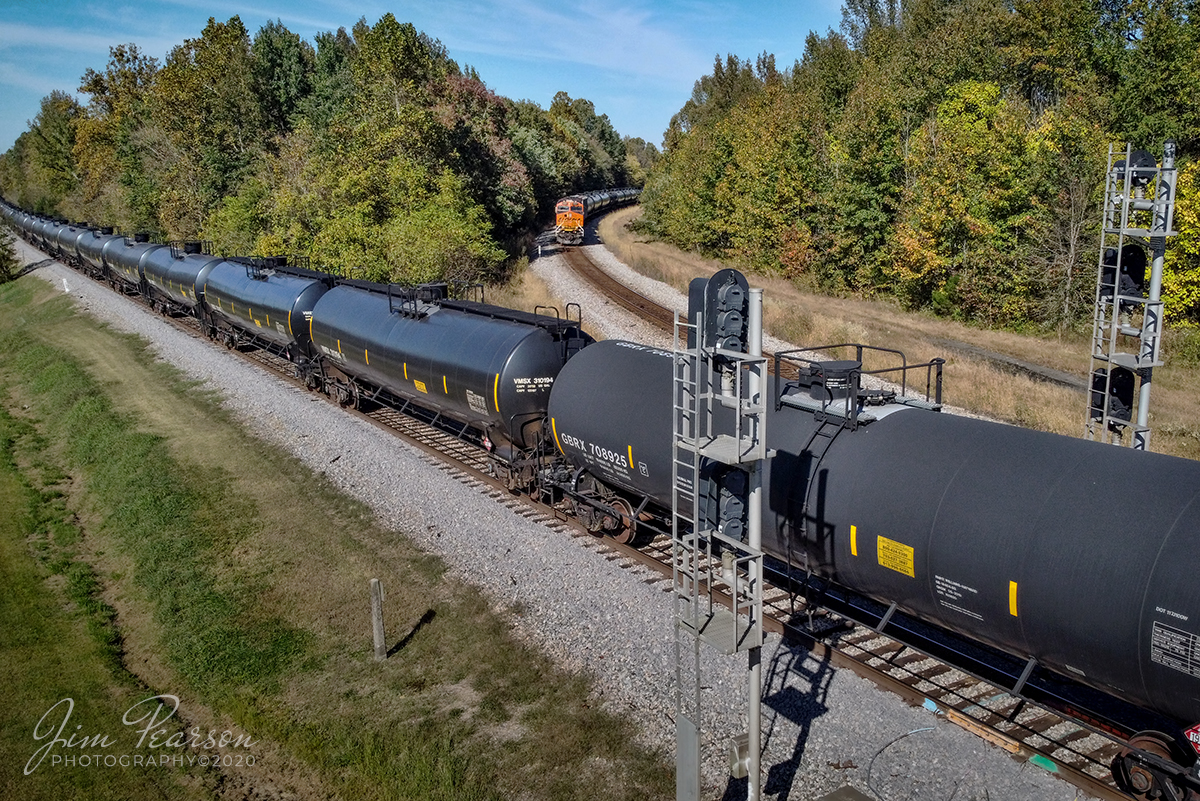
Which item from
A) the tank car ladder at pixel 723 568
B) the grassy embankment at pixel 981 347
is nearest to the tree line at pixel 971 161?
the grassy embankment at pixel 981 347

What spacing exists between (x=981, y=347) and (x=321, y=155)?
3957 cm

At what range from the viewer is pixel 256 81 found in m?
68.9

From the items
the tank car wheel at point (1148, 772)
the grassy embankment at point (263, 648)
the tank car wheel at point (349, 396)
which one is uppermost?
the tank car wheel at point (349, 396)

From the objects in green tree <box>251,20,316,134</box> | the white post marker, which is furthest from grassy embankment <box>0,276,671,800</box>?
green tree <box>251,20,316,134</box>

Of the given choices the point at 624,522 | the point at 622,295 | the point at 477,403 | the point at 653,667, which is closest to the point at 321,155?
the point at 622,295

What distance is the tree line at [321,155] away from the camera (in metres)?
41.4

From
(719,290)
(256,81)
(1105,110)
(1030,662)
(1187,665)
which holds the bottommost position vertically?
(1030,662)

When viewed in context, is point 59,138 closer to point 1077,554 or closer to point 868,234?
point 868,234

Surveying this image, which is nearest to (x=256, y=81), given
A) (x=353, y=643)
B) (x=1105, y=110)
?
(x=1105, y=110)

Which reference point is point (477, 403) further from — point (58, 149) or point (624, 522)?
point (58, 149)

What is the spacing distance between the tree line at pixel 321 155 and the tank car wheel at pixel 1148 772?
31983 mm

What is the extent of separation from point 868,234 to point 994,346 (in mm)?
13436

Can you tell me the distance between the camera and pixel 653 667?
11195mm

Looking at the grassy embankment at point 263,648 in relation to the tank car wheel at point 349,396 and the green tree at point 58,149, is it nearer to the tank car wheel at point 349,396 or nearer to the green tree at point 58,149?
the tank car wheel at point 349,396
